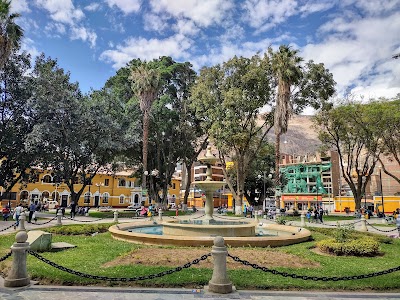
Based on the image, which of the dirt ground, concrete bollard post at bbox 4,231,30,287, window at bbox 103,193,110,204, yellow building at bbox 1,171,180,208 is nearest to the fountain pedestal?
the dirt ground

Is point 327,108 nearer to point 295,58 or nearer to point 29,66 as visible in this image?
point 295,58

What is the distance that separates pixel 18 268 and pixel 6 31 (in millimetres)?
20607

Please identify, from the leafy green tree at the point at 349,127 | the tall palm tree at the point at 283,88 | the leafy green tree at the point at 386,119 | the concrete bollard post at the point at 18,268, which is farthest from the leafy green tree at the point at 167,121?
the concrete bollard post at the point at 18,268

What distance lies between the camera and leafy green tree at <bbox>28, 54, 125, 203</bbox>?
28406 mm

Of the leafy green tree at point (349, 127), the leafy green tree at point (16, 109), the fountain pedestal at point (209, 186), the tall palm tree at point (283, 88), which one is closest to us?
the fountain pedestal at point (209, 186)

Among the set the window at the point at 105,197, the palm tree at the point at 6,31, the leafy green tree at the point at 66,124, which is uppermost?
the palm tree at the point at 6,31

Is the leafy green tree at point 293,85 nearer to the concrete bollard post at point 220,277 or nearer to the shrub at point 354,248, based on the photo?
the shrub at point 354,248

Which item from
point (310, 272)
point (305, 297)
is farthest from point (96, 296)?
point (310, 272)

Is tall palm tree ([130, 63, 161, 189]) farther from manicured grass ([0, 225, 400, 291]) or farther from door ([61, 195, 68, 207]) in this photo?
door ([61, 195, 68, 207])

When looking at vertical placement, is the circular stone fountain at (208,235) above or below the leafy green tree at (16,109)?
below

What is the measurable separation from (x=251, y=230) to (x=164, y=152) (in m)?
28.8

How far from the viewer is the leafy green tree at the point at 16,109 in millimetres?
28141

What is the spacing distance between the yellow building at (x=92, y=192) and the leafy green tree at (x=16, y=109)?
21095mm

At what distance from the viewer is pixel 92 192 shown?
59.7 m
